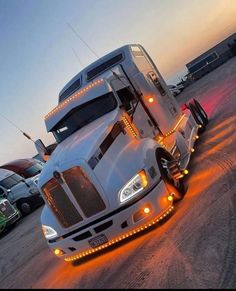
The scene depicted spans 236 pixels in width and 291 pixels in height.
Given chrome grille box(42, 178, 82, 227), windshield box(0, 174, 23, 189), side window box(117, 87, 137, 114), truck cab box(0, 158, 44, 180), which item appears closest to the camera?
chrome grille box(42, 178, 82, 227)

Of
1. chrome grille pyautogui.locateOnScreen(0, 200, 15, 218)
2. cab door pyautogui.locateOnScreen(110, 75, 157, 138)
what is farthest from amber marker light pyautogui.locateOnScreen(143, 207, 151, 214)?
chrome grille pyautogui.locateOnScreen(0, 200, 15, 218)

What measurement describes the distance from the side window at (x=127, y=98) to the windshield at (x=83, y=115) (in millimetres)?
307

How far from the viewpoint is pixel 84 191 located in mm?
7004

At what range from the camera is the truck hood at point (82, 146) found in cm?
705

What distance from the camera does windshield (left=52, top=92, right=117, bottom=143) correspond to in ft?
28.8

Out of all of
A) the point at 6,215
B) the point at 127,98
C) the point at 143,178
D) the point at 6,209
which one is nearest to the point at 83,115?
the point at 127,98

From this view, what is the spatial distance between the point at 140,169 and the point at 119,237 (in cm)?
117

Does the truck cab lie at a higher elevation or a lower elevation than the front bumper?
higher

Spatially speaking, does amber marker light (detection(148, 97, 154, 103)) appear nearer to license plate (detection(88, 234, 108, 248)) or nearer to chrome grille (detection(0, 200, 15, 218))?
license plate (detection(88, 234, 108, 248))

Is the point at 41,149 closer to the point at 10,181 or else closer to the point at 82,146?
the point at 82,146

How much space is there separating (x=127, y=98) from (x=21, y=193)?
14.5m

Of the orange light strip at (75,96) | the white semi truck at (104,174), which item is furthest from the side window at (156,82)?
the orange light strip at (75,96)

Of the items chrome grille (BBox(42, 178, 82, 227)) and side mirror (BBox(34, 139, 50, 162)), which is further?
side mirror (BBox(34, 139, 50, 162))

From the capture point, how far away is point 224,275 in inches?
177
